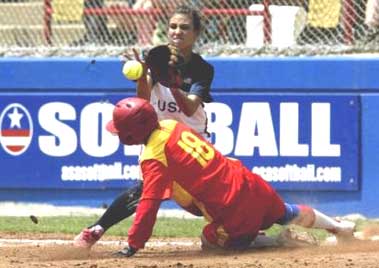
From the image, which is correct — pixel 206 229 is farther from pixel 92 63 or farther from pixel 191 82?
pixel 92 63

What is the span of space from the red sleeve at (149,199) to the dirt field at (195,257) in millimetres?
188

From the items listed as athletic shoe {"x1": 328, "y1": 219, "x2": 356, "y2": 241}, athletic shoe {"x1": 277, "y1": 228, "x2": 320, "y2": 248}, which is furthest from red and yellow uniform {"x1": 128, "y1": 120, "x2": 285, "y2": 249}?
athletic shoe {"x1": 328, "y1": 219, "x2": 356, "y2": 241}

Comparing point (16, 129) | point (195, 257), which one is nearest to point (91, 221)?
point (16, 129)

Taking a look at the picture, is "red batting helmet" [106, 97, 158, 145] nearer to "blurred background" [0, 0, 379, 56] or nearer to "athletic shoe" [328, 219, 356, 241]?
"athletic shoe" [328, 219, 356, 241]

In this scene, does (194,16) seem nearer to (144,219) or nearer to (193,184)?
(193,184)

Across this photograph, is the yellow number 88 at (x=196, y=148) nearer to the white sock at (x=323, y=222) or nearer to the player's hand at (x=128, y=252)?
the player's hand at (x=128, y=252)

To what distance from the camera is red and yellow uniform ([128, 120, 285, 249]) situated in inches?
243

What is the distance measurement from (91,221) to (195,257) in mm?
2993

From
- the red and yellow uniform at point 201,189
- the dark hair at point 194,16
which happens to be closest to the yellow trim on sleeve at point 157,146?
the red and yellow uniform at point 201,189

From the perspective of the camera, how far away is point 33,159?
34.4ft

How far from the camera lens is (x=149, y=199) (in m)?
6.13

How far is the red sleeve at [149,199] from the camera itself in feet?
20.1

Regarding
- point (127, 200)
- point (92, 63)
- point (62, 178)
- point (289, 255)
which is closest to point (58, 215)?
point (62, 178)

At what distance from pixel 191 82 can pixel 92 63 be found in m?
3.59
